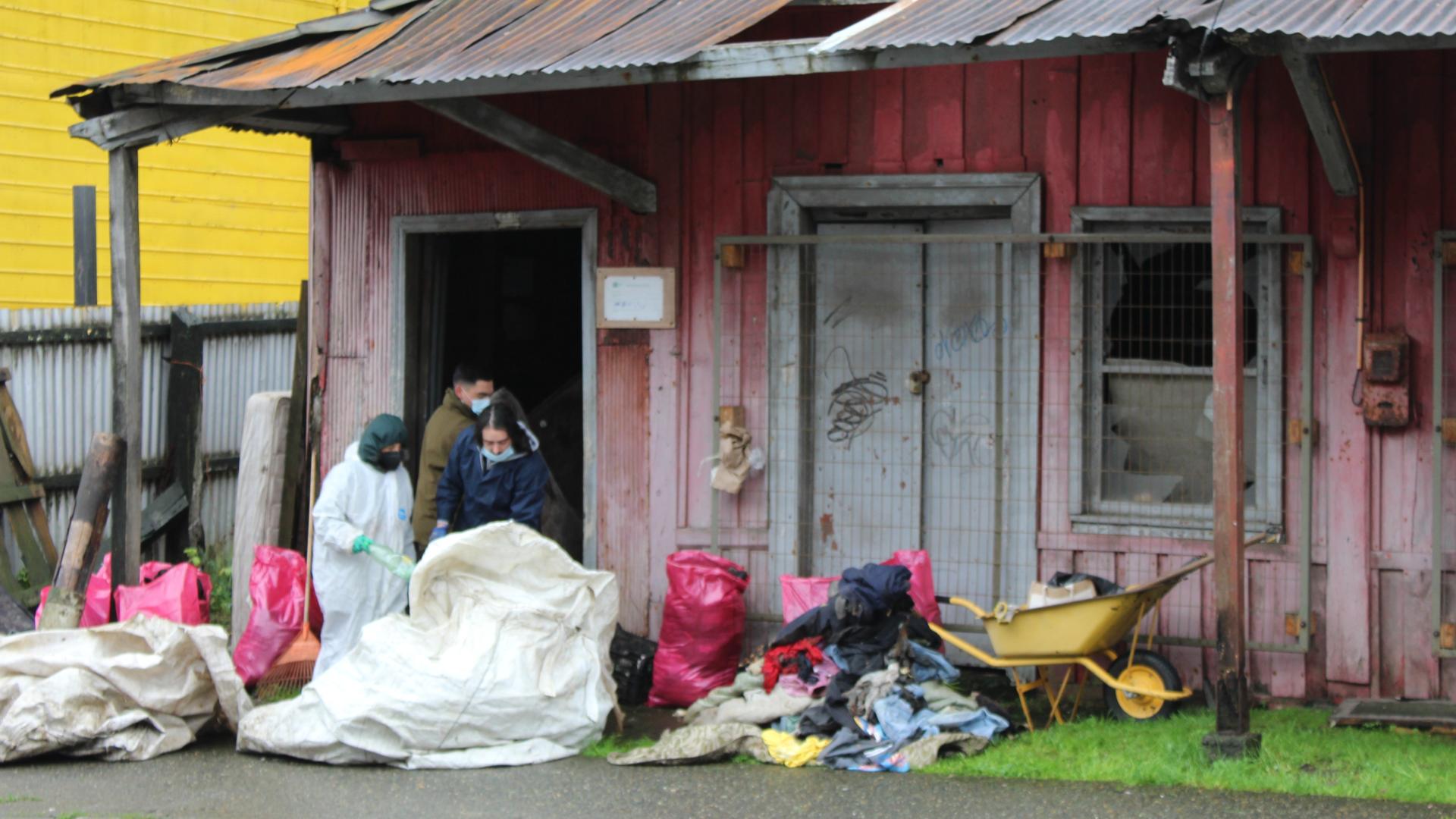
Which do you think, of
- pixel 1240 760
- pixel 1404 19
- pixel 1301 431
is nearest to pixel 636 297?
pixel 1301 431

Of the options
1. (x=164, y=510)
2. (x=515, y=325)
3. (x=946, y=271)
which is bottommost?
(x=164, y=510)

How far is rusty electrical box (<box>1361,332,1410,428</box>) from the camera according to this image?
25.5 feet

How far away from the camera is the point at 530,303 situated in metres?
12.4

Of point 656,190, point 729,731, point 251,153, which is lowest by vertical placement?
point 729,731

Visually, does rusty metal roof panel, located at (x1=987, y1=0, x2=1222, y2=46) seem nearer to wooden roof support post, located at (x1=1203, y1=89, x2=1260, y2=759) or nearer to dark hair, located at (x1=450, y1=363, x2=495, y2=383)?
wooden roof support post, located at (x1=1203, y1=89, x2=1260, y2=759)

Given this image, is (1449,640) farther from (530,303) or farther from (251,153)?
(251,153)

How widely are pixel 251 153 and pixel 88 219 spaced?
1.88 metres

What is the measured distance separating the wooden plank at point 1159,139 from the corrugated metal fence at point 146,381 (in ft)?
23.5

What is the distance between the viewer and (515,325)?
12.3 meters

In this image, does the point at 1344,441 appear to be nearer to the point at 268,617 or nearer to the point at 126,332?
the point at 268,617

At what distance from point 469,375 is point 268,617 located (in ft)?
5.60

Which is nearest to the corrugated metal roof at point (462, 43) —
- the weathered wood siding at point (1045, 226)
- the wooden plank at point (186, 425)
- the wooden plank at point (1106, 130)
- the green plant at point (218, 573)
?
the weathered wood siding at point (1045, 226)

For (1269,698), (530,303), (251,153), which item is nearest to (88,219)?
(251,153)

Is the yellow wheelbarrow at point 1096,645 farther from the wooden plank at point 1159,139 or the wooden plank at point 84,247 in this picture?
the wooden plank at point 84,247
